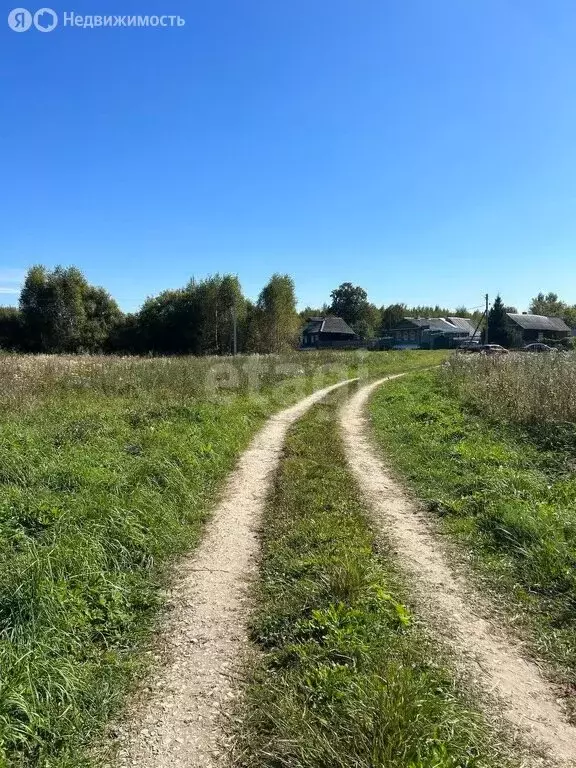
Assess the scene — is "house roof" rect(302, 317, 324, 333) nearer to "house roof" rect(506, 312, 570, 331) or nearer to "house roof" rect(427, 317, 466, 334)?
"house roof" rect(427, 317, 466, 334)

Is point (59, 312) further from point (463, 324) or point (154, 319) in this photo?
point (463, 324)

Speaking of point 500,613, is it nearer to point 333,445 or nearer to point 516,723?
point 516,723

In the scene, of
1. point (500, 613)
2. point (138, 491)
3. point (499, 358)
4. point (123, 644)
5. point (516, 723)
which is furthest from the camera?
point (499, 358)

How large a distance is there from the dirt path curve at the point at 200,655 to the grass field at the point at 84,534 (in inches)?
9.3

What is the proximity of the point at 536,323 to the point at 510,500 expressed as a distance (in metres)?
79.6

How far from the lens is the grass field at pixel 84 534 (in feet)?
10.5

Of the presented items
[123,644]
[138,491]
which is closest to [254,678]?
[123,644]

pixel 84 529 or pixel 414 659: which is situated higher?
Answer: pixel 84 529

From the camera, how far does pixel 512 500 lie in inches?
265

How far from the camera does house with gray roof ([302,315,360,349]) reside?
73812 mm

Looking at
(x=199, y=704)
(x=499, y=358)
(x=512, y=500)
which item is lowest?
(x=199, y=704)

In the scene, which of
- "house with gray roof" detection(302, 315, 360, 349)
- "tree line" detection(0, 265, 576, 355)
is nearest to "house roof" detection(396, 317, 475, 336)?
"house with gray roof" detection(302, 315, 360, 349)

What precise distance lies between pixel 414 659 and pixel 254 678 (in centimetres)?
122

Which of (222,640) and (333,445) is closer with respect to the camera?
(222,640)
